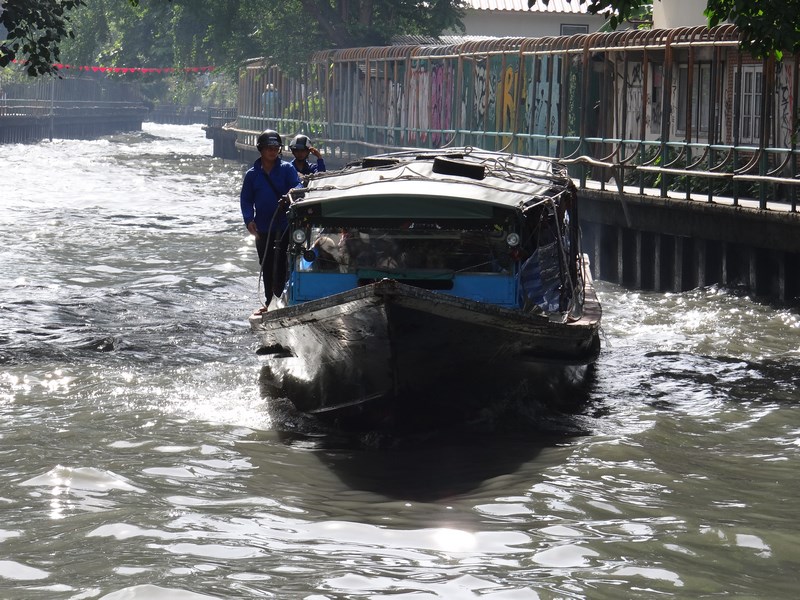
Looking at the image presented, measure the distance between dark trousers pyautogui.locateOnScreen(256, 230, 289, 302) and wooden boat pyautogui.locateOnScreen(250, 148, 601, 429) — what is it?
24.1 inches

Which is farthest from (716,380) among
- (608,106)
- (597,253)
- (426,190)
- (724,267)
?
(608,106)

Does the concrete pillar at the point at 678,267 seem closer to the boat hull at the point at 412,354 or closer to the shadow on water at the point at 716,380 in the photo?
the shadow on water at the point at 716,380

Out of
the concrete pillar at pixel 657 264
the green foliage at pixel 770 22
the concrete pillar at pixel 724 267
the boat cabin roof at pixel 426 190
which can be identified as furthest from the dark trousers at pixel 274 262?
the concrete pillar at pixel 657 264

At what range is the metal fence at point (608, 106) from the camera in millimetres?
19109

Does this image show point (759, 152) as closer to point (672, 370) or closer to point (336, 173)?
point (672, 370)

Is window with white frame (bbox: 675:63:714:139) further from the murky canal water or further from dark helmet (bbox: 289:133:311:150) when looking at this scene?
dark helmet (bbox: 289:133:311:150)

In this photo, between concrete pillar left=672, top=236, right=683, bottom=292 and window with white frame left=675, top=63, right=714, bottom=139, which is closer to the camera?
concrete pillar left=672, top=236, right=683, bottom=292

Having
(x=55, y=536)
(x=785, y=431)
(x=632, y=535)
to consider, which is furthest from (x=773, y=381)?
(x=55, y=536)

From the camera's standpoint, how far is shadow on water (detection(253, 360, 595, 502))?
9023mm

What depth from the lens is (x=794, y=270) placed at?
16.9 m

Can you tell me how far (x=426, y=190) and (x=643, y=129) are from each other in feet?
38.7

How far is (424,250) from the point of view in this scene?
10711 millimetres

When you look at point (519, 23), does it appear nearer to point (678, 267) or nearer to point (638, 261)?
point (638, 261)

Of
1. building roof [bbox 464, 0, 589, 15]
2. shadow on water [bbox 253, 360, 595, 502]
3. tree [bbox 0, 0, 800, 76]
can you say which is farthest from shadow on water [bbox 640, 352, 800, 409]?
building roof [bbox 464, 0, 589, 15]
